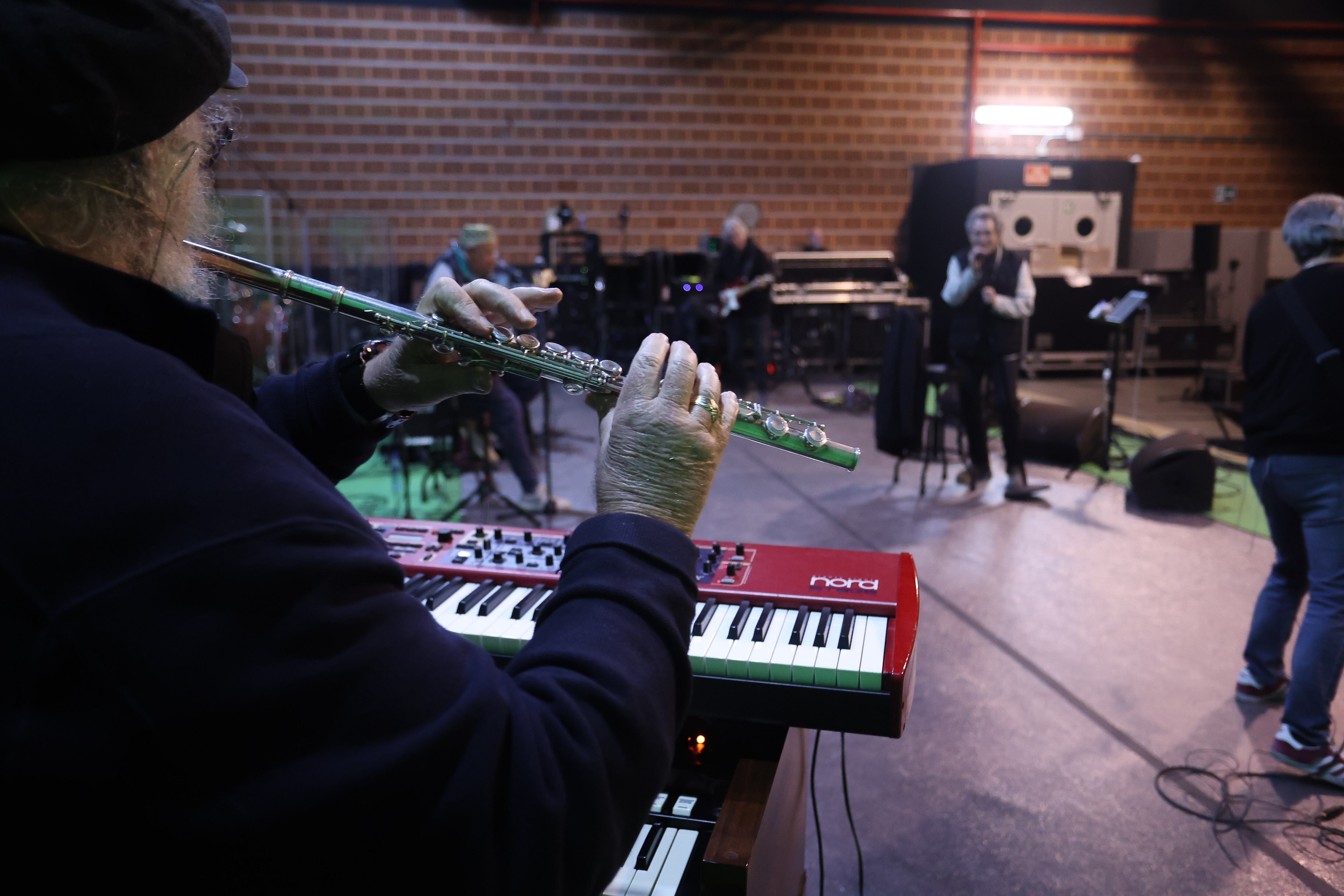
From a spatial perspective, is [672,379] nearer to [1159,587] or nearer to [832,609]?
[832,609]

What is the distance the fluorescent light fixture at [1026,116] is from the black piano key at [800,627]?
11.1 meters

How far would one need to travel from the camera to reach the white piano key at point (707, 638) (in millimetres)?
1461

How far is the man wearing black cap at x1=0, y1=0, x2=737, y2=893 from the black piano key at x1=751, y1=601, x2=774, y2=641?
71 centimetres

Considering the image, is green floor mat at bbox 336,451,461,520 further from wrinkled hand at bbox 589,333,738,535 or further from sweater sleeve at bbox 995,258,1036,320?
wrinkled hand at bbox 589,333,738,535

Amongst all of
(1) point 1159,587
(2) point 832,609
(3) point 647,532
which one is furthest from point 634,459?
(1) point 1159,587

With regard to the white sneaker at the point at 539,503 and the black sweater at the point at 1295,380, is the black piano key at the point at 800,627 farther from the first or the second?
the white sneaker at the point at 539,503

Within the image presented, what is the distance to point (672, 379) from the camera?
3.17 feet

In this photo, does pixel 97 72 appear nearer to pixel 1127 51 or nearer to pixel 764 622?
pixel 764 622

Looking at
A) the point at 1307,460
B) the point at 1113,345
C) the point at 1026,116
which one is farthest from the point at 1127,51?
the point at 1307,460

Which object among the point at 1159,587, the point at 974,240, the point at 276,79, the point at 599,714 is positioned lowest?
the point at 1159,587

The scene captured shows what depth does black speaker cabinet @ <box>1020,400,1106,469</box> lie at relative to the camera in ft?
19.5

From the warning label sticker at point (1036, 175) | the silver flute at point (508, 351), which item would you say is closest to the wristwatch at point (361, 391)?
the silver flute at point (508, 351)

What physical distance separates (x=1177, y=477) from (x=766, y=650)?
187 inches

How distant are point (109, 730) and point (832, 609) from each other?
3.99 ft
